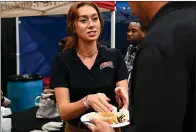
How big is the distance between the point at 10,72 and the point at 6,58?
0.21m

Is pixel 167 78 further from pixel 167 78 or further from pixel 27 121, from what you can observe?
pixel 27 121

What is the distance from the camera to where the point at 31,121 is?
7.07 ft

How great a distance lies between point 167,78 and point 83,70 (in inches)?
31.1

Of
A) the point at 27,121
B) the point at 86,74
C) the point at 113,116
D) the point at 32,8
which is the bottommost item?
the point at 27,121

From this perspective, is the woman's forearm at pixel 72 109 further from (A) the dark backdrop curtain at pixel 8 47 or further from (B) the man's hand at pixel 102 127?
(A) the dark backdrop curtain at pixel 8 47

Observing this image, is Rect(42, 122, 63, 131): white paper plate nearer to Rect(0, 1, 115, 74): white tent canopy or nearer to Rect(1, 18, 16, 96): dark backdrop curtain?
Rect(0, 1, 115, 74): white tent canopy

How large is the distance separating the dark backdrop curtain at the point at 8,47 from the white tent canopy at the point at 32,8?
1.51 meters

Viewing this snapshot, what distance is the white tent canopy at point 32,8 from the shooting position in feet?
10.3

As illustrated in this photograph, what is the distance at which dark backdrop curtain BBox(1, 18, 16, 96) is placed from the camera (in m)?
4.70

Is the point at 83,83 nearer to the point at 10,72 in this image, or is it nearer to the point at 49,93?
the point at 49,93

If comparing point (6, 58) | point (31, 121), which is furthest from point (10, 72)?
point (31, 121)

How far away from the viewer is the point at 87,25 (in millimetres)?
1426

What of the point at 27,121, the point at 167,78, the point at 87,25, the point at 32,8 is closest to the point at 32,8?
the point at 32,8

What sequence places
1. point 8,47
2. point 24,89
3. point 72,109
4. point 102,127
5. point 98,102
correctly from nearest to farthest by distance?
1. point 102,127
2. point 98,102
3. point 72,109
4. point 24,89
5. point 8,47
